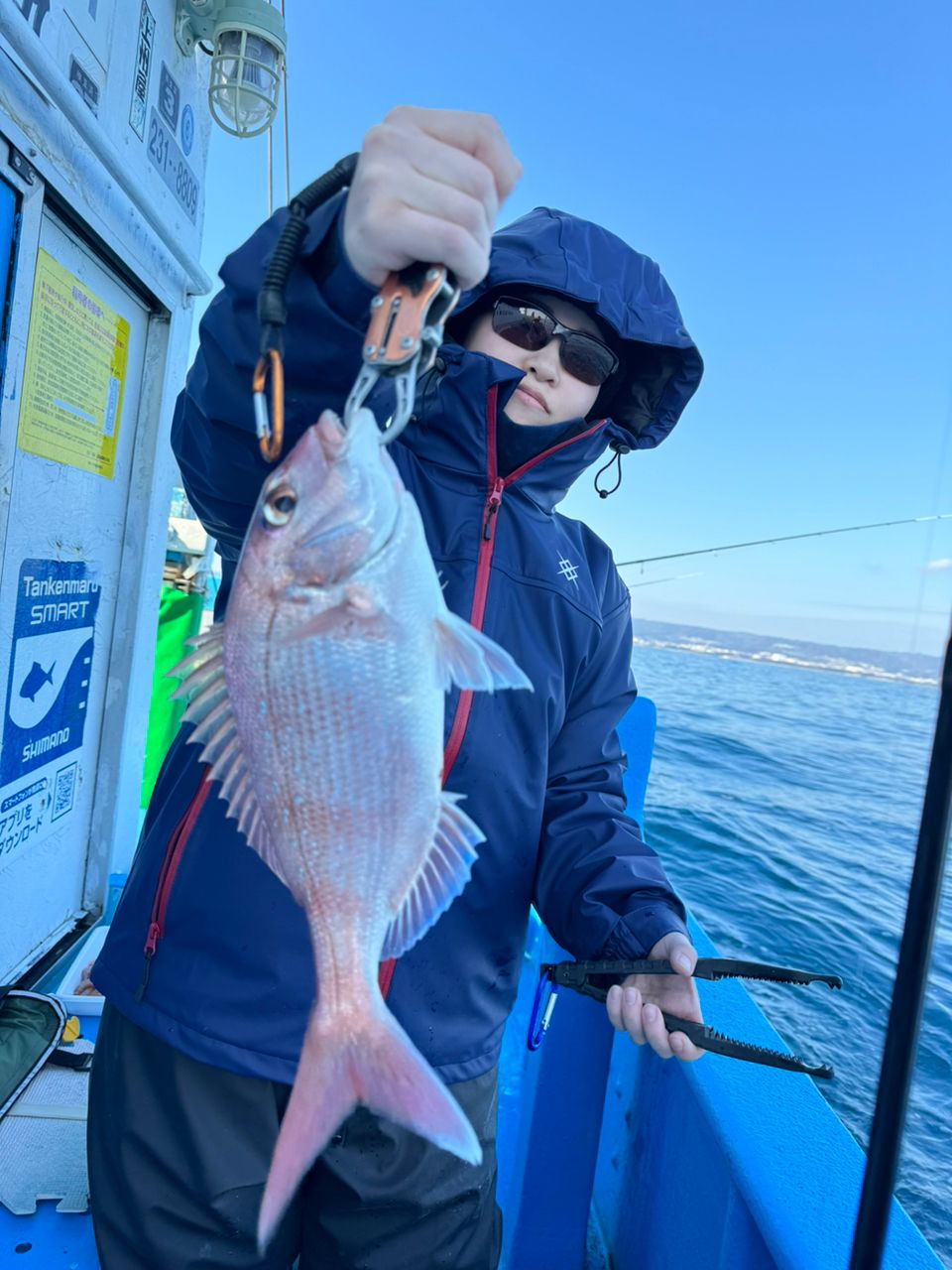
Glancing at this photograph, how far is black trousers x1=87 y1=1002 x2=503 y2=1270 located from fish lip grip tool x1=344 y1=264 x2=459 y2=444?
1.40 metres

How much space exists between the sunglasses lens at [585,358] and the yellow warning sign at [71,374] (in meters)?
1.89

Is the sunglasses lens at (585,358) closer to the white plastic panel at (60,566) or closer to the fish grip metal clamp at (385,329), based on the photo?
A: the fish grip metal clamp at (385,329)

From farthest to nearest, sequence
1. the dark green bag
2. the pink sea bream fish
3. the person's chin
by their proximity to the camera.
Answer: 1. the dark green bag
2. the person's chin
3. the pink sea bream fish

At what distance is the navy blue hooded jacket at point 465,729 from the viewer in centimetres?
140

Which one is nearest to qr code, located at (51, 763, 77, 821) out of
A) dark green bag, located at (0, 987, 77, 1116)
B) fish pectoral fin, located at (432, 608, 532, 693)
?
dark green bag, located at (0, 987, 77, 1116)

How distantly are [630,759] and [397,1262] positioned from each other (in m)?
1.73

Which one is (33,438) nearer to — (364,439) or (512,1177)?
(364,439)

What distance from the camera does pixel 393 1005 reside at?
1.70m

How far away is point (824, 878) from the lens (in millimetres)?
7938

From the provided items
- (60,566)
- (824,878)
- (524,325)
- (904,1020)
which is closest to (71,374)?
(60,566)

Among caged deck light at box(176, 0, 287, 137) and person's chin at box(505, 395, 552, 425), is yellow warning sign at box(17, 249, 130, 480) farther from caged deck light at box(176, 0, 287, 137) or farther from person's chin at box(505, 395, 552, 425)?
person's chin at box(505, 395, 552, 425)

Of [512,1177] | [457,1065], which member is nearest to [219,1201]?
[457,1065]

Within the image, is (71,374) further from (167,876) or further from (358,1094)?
(358,1094)

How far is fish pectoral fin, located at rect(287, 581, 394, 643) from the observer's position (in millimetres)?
1207
